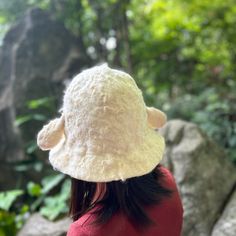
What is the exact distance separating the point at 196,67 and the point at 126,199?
492cm

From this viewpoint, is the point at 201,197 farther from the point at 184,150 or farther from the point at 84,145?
the point at 84,145

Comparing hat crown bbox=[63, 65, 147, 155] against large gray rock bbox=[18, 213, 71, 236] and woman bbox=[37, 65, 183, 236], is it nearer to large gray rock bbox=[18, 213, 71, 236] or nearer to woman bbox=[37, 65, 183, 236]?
woman bbox=[37, 65, 183, 236]

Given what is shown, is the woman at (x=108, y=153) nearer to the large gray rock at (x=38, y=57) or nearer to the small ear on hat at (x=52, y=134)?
the small ear on hat at (x=52, y=134)

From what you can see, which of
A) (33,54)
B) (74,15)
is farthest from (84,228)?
(74,15)

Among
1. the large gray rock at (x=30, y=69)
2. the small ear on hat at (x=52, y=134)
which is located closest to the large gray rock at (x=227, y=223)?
the small ear on hat at (x=52, y=134)

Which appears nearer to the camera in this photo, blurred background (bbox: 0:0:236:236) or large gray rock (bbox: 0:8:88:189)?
blurred background (bbox: 0:0:236:236)

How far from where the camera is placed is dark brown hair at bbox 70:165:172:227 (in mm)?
1055

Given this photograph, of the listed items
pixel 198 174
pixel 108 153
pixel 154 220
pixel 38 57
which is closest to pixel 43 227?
pixel 198 174

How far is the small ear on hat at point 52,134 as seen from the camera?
105 cm

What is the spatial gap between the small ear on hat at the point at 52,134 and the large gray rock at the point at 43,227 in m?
1.78

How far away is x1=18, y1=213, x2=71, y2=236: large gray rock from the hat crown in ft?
6.18

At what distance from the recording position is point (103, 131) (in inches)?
37.1

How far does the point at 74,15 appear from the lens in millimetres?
4812

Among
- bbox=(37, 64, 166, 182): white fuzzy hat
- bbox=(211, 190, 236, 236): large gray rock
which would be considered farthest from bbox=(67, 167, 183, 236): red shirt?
bbox=(211, 190, 236, 236): large gray rock
